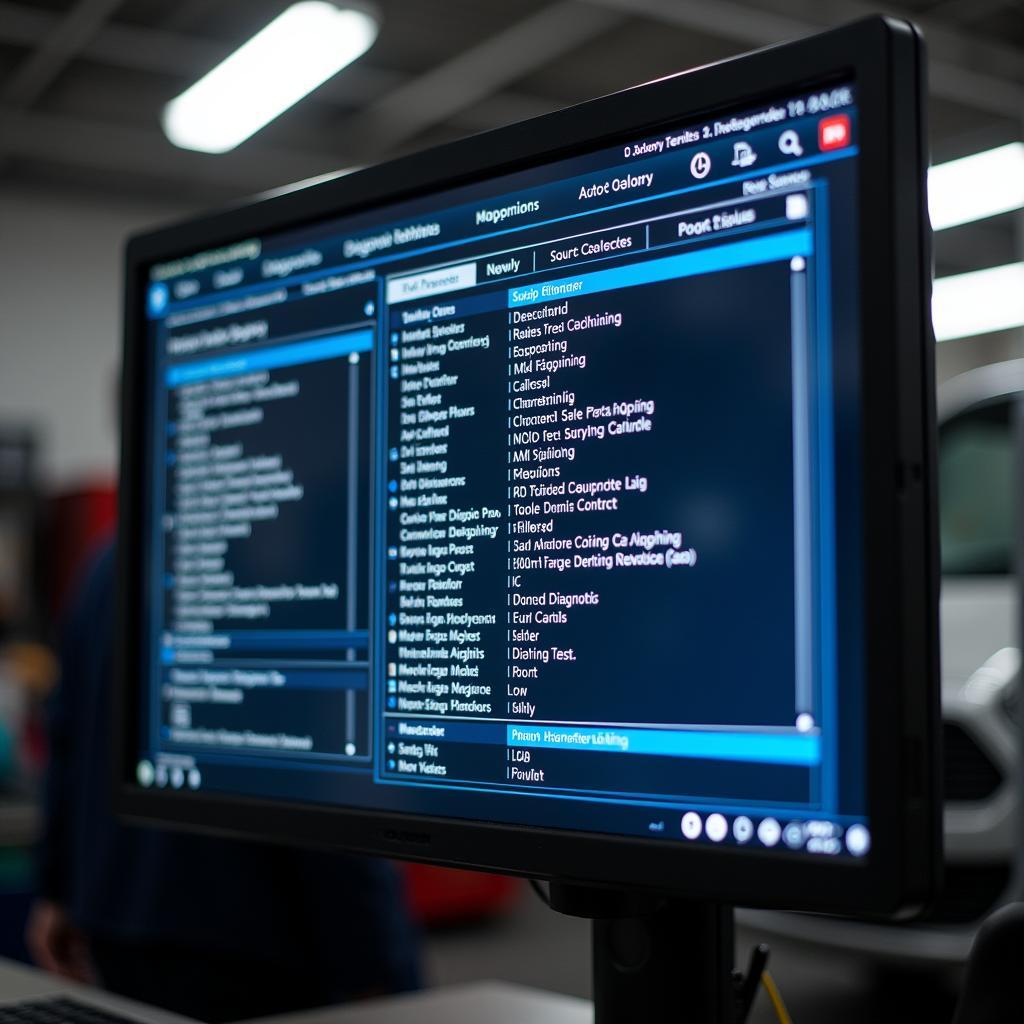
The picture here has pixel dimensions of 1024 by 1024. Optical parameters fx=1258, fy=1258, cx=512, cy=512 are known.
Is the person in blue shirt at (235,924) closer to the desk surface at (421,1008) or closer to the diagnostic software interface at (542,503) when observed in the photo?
the desk surface at (421,1008)

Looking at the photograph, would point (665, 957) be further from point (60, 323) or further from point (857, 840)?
point (60, 323)

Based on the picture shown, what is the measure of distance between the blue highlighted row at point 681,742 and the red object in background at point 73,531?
5.62 m

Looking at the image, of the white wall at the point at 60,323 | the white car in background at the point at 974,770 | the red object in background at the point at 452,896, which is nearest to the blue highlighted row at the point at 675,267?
the white car in background at the point at 974,770

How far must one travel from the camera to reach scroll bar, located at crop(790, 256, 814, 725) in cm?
63

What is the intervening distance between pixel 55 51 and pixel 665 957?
207 inches

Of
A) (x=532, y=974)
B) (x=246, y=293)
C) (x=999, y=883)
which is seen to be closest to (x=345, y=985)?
(x=246, y=293)

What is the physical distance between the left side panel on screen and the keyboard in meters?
0.17

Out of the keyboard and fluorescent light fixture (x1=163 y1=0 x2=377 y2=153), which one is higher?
fluorescent light fixture (x1=163 y1=0 x2=377 y2=153)

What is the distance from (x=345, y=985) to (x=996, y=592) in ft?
7.19

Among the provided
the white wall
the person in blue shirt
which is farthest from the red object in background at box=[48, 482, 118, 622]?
the person in blue shirt

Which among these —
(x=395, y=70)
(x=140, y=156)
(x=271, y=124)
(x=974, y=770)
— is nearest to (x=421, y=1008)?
(x=974, y=770)

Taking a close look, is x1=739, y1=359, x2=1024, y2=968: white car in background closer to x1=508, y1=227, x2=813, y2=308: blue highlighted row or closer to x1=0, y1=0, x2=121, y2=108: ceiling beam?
x1=508, y1=227, x2=813, y2=308: blue highlighted row

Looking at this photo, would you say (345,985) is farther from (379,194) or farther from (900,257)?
(900,257)

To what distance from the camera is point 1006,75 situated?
577 cm
